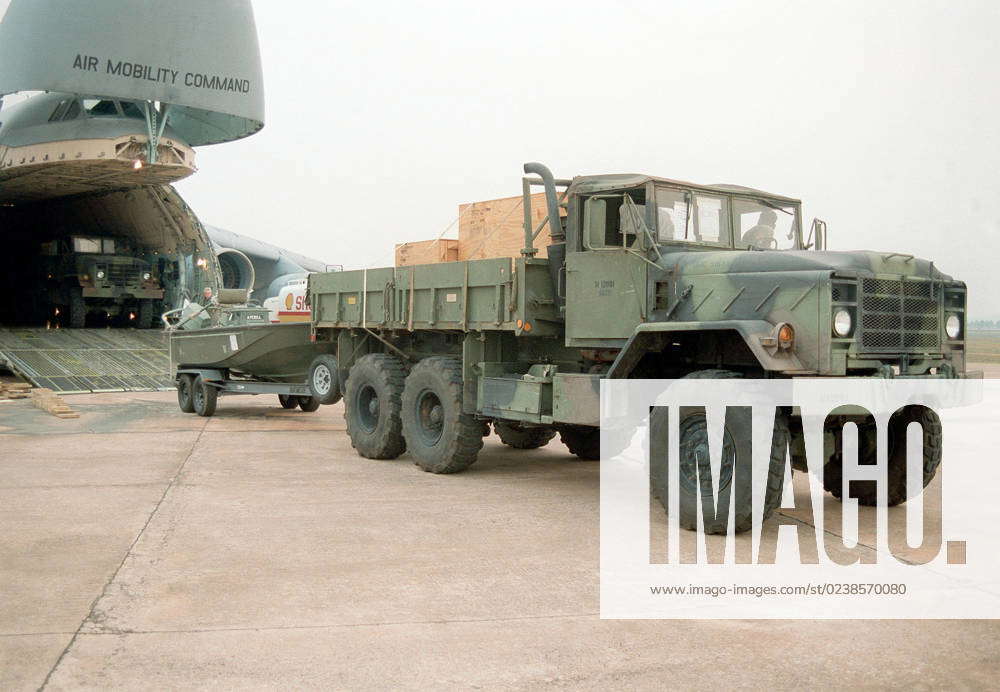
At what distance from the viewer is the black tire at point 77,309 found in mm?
26734

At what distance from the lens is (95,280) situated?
26.1m

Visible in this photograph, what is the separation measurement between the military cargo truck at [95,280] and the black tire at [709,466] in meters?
22.1

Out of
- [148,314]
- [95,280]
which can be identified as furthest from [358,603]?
[148,314]

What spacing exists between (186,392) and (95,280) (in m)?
11.6

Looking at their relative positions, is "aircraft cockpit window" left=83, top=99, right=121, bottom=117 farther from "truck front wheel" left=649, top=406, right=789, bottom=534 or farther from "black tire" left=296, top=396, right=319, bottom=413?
"truck front wheel" left=649, top=406, right=789, bottom=534

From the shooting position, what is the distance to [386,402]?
10.6 meters

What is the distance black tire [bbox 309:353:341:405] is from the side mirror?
5.11 metres

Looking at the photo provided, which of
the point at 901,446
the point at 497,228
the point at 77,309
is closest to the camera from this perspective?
the point at 901,446

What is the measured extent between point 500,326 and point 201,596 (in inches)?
172

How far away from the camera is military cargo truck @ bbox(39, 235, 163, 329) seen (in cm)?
2628

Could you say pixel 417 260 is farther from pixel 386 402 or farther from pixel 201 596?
pixel 201 596

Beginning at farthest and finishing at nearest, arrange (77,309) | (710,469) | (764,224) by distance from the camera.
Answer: (77,309), (764,224), (710,469)

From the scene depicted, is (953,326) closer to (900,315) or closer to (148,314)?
(900,315)

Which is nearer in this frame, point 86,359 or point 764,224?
point 764,224
